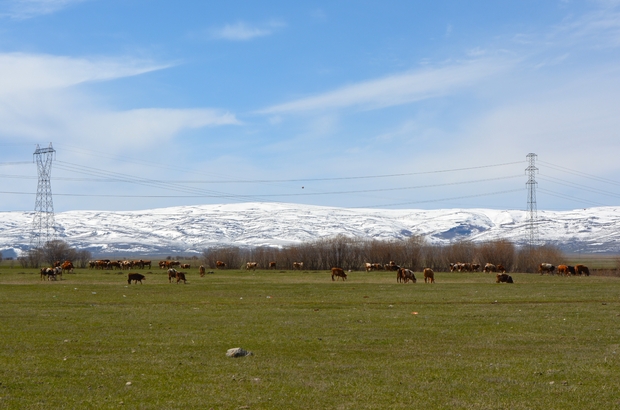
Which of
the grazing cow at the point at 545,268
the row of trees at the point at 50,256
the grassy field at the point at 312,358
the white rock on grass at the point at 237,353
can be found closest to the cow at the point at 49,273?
the grassy field at the point at 312,358

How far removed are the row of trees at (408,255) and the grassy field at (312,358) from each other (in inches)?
3148

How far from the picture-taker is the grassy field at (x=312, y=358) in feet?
36.8

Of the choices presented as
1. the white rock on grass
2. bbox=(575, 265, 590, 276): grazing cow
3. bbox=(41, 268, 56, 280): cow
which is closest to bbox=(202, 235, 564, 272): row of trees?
bbox=(575, 265, 590, 276): grazing cow

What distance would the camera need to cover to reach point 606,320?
2294 centimetres

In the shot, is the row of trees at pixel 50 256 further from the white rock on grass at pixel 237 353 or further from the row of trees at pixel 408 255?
the white rock on grass at pixel 237 353

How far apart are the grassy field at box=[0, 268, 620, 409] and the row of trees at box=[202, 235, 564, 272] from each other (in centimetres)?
7995

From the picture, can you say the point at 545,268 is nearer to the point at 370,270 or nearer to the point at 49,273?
the point at 370,270

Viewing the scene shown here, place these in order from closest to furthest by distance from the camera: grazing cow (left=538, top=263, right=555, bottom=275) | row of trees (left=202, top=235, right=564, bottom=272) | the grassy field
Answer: the grassy field, grazing cow (left=538, top=263, right=555, bottom=275), row of trees (left=202, top=235, right=564, bottom=272)

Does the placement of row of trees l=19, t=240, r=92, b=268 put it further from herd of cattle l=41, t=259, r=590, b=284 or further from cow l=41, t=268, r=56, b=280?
cow l=41, t=268, r=56, b=280

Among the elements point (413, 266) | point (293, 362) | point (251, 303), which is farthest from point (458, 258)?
point (293, 362)

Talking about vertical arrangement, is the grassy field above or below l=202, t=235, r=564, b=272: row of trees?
below

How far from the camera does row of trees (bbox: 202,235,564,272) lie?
106m

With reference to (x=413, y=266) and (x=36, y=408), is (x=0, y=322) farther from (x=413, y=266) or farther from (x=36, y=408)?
(x=413, y=266)

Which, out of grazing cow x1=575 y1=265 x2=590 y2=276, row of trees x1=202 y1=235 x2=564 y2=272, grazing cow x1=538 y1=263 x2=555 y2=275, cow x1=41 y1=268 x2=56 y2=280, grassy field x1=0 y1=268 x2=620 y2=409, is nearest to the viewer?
grassy field x1=0 y1=268 x2=620 y2=409
